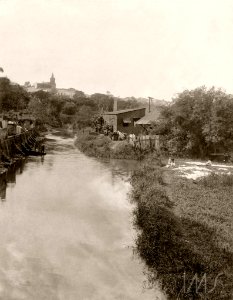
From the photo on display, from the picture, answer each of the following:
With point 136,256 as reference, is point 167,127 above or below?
above

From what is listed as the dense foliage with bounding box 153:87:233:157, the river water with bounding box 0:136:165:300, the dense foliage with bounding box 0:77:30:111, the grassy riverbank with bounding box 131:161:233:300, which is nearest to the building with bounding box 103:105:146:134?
the dense foliage with bounding box 153:87:233:157

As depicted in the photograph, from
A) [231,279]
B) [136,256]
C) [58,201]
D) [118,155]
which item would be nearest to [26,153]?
[118,155]

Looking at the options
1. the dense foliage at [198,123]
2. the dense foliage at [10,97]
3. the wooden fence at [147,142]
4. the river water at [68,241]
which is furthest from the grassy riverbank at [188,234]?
the dense foliage at [10,97]

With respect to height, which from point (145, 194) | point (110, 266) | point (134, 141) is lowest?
point (110, 266)

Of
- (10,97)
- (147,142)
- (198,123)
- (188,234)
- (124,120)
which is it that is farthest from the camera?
(10,97)

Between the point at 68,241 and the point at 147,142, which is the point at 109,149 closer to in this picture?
the point at 147,142

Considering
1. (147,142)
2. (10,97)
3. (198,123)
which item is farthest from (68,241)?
(10,97)

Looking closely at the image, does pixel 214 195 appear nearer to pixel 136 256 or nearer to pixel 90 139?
pixel 136 256
